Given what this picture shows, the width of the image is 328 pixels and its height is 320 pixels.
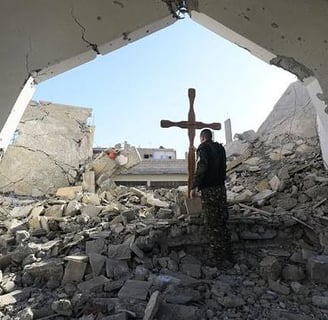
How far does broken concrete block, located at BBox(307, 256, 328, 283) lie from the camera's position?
2707 mm

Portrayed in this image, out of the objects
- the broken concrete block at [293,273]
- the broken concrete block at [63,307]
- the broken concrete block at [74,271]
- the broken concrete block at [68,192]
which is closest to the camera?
the broken concrete block at [63,307]

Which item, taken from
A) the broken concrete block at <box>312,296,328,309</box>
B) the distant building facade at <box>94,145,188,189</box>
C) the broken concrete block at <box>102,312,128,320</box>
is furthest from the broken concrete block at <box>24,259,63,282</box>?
the distant building facade at <box>94,145,188,189</box>

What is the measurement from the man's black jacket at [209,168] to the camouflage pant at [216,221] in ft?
0.23

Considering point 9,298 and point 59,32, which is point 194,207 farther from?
point 59,32

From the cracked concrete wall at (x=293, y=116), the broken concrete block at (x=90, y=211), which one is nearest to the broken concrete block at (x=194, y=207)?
the broken concrete block at (x=90, y=211)

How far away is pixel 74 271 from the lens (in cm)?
293

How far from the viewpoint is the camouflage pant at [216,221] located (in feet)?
10.4

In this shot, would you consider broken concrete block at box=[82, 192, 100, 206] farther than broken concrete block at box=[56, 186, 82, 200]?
No

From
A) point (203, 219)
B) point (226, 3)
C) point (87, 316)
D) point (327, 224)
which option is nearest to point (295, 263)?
point (327, 224)

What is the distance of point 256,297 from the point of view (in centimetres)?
252

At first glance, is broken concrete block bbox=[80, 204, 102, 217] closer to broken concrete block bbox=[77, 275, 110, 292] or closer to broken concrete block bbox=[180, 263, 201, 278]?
broken concrete block bbox=[77, 275, 110, 292]

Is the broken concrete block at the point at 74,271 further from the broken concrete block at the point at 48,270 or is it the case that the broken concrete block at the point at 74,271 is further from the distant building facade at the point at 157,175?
the distant building facade at the point at 157,175

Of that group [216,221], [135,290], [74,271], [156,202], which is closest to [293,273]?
[216,221]

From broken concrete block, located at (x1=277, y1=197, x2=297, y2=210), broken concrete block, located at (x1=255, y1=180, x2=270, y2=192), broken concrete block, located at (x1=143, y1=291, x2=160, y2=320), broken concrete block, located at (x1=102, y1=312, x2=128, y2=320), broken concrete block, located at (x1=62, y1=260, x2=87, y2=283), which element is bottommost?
broken concrete block, located at (x1=102, y1=312, x2=128, y2=320)
